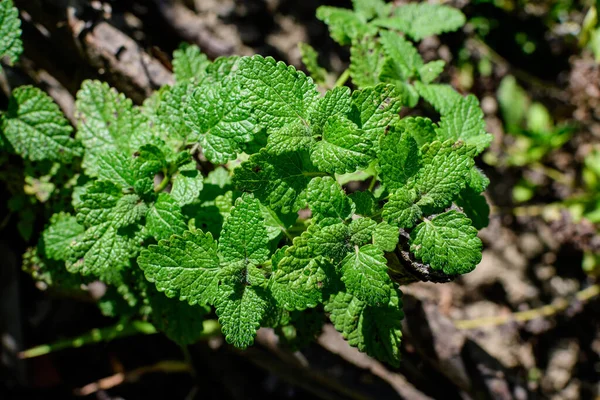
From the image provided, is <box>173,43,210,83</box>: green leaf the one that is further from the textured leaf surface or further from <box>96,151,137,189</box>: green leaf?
the textured leaf surface

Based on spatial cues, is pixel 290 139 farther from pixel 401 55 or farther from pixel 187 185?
pixel 401 55

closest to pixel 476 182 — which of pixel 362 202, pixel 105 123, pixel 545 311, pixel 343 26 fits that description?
pixel 362 202

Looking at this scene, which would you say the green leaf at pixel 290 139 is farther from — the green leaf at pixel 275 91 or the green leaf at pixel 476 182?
the green leaf at pixel 476 182

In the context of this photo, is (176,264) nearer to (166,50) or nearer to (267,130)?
(267,130)

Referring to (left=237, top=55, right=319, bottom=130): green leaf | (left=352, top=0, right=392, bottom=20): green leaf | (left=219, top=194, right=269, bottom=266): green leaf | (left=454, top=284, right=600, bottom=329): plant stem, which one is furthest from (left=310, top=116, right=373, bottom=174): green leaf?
(left=454, top=284, right=600, bottom=329): plant stem

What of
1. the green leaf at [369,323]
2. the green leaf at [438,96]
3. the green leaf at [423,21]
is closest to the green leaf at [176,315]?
the green leaf at [369,323]
